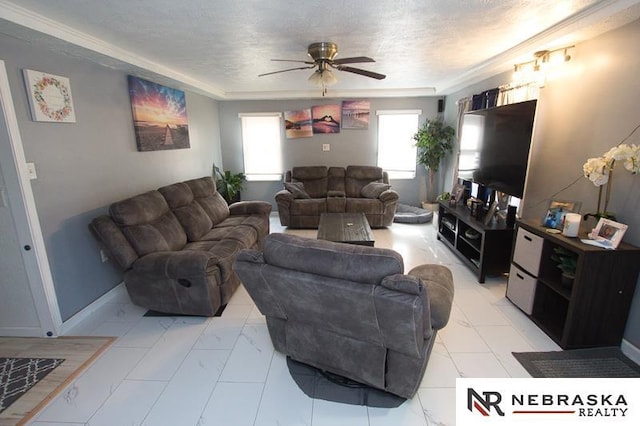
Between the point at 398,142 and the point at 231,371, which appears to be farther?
the point at 398,142

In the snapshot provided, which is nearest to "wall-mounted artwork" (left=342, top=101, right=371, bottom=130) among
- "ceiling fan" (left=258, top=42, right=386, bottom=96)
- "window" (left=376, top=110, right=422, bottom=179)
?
"window" (left=376, top=110, right=422, bottom=179)

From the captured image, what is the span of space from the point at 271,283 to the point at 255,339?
93 cm

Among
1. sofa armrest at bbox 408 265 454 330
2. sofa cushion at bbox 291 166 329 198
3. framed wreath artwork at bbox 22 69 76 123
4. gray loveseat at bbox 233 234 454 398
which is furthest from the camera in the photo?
sofa cushion at bbox 291 166 329 198

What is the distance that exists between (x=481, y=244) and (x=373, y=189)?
2306 mm

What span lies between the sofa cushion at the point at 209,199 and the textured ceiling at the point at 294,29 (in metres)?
1.32

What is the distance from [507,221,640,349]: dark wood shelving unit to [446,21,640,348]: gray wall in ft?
0.32

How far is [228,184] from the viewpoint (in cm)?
546

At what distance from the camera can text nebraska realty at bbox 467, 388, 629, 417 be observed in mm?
1438

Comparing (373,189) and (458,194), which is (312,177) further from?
(458,194)

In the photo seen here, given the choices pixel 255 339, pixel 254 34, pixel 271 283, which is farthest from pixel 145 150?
pixel 271 283

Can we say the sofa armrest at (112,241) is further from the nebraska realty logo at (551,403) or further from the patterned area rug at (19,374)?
the nebraska realty logo at (551,403)

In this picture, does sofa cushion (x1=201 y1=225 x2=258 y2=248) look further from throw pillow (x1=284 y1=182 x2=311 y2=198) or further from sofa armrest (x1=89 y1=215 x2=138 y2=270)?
throw pillow (x1=284 y1=182 x2=311 y2=198)

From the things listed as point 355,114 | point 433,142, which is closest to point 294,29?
point 355,114

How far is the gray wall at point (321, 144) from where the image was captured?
566 centimetres
